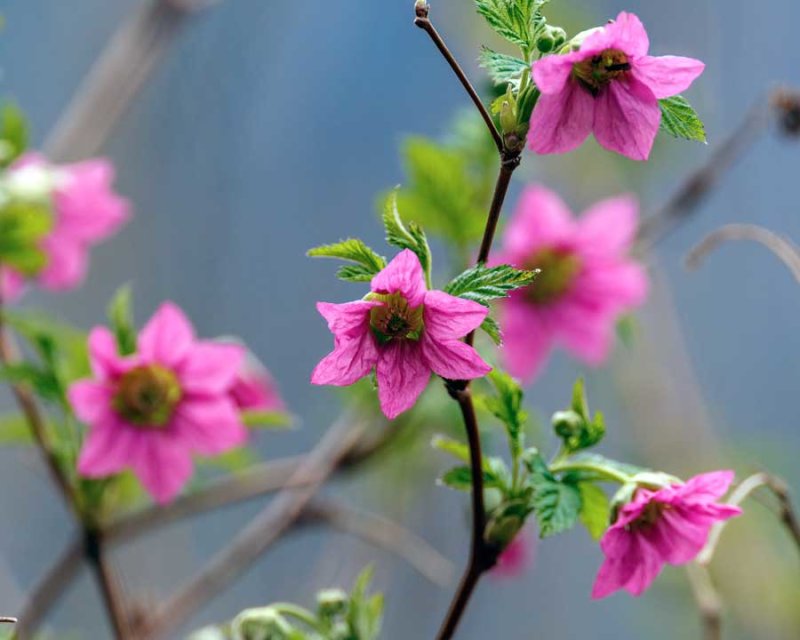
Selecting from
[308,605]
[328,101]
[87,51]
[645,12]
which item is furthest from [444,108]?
[308,605]

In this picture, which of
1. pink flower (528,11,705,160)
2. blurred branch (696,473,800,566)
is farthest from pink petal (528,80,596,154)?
blurred branch (696,473,800,566)

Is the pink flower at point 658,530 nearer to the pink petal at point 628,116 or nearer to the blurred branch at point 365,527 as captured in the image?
the pink petal at point 628,116

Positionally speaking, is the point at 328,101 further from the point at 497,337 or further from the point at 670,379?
the point at 497,337

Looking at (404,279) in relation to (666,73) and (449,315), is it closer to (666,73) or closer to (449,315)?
(449,315)

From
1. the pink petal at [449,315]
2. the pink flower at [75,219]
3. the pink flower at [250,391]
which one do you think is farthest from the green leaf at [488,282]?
the pink flower at [75,219]

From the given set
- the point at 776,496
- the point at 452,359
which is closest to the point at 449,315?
the point at 452,359

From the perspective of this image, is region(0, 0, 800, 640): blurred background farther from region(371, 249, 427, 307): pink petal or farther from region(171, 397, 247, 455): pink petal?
region(371, 249, 427, 307): pink petal

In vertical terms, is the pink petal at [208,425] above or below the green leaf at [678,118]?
below
